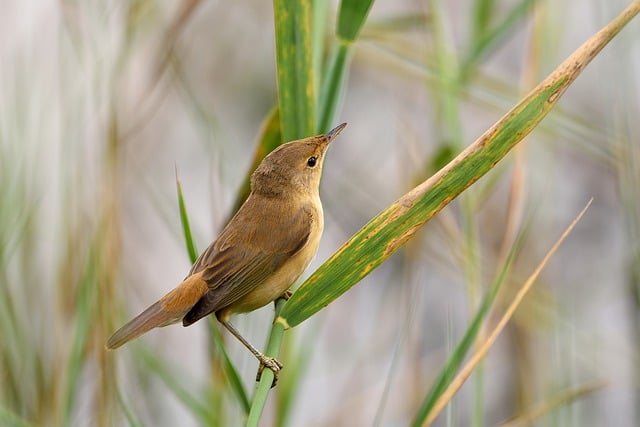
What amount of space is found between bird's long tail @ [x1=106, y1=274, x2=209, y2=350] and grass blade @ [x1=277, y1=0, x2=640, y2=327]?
37cm

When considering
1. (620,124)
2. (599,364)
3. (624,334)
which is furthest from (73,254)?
(624,334)

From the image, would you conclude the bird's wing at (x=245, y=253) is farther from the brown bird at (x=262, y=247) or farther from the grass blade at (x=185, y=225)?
the grass blade at (x=185, y=225)

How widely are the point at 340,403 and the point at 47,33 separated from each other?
1.69 m

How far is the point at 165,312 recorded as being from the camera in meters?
1.86

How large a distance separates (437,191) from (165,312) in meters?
0.70

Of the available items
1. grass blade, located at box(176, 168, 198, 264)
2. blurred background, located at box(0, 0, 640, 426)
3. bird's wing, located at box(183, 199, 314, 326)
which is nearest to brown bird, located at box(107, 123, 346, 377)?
bird's wing, located at box(183, 199, 314, 326)

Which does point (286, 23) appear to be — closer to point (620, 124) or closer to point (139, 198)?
point (620, 124)

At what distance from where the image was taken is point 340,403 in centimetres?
301

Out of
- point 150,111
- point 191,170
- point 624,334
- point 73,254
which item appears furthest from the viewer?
point 191,170

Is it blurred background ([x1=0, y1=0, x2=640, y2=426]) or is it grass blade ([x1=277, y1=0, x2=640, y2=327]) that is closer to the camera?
grass blade ([x1=277, y1=0, x2=640, y2=327])

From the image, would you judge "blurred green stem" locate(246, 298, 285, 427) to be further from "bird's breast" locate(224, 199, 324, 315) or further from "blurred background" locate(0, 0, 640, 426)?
"bird's breast" locate(224, 199, 324, 315)

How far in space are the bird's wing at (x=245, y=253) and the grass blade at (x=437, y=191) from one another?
0.43 metres

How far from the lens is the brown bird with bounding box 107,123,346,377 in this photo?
6.33 ft

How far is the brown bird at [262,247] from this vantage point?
6.33ft
